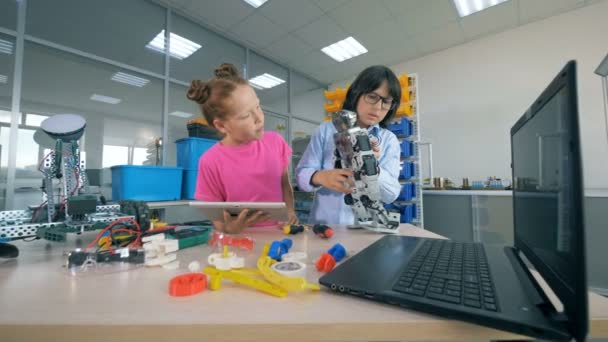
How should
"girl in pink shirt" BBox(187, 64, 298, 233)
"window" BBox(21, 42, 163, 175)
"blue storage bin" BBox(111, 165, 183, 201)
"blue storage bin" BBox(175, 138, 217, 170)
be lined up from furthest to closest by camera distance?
"blue storage bin" BBox(175, 138, 217, 170) < "window" BBox(21, 42, 163, 175) < "blue storage bin" BBox(111, 165, 183, 201) < "girl in pink shirt" BBox(187, 64, 298, 233)

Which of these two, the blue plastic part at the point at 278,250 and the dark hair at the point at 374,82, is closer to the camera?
the blue plastic part at the point at 278,250

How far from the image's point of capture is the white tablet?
673 mm

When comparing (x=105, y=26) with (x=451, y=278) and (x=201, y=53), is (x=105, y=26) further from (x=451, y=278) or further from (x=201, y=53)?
(x=451, y=278)

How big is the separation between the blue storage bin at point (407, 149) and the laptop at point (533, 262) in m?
2.16

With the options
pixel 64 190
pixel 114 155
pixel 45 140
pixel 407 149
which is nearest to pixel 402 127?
pixel 407 149

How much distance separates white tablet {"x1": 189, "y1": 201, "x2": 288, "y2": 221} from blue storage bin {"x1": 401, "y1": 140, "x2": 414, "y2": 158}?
2153 millimetres

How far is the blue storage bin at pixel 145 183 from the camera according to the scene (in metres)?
1.80

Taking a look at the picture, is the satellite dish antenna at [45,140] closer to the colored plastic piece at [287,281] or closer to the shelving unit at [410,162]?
the colored plastic piece at [287,281]

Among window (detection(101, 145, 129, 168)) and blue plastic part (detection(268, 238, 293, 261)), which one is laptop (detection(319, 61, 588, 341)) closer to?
blue plastic part (detection(268, 238, 293, 261))

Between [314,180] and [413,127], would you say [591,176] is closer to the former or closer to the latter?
[413,127]

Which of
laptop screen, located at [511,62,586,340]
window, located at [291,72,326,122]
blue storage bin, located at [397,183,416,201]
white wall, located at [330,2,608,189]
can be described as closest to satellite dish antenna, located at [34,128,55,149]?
laptop screen, located at [511,62,586,340]

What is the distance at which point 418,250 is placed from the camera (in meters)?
0.54

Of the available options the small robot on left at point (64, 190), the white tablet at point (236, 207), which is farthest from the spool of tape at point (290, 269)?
the small robot on left at point (64, 190)

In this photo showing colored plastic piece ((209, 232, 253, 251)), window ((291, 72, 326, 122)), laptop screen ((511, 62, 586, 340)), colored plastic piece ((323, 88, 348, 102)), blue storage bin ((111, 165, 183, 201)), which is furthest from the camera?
window ((291, 72, 326, 122))
